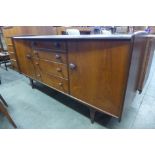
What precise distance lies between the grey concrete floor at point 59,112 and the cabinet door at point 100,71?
0.26 m

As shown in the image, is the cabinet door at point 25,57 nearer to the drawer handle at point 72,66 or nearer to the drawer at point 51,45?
the drawer at point 51,45

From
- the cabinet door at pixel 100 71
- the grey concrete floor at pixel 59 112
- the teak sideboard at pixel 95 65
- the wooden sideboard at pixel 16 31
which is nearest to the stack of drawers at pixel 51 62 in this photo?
the teak sideboard at pixel 95 65

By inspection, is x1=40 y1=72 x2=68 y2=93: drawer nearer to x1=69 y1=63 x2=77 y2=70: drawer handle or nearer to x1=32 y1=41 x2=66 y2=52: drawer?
x1=69 y1=63 x2=77 y2=70: drawer handle

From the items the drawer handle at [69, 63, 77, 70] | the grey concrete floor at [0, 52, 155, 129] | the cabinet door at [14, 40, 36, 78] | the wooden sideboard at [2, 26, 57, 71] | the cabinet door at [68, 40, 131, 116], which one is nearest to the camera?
the cabinet door at [68, 40, 131, 116]

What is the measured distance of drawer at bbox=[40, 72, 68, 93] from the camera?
1304 mm

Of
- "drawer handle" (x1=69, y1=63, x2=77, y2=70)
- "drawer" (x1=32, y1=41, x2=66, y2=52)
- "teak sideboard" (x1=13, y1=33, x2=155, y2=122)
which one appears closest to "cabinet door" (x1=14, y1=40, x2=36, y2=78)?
"teak sideboard" (x1=13, y1=33, x2=155, y2=122)

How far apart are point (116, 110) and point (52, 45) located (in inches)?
31.7

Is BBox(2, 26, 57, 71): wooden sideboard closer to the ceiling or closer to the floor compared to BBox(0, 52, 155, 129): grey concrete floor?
closer to the ceiling

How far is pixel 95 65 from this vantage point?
3.08 ft

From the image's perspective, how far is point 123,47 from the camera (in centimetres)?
75

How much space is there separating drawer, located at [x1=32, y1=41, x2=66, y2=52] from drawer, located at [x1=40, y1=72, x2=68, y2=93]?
1.02ft

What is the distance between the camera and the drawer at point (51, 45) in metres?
1.11

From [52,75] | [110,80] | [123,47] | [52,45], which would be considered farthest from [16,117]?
[123,47]

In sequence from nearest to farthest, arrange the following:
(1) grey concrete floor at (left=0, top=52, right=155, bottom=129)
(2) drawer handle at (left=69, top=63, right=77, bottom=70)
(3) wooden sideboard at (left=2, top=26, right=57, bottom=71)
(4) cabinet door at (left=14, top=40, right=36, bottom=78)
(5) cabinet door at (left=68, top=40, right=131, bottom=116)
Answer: (5) cabinet door at (left=68, top=40, right=131, bottom=116) < (2) drawer handle at (left=69, top=63, right=77, bottom=70) < (1) grey concrete floor at (left=0, top=52, right=155, bottom=129) < (4) cabinet door at (left=14, top=40, right=36, bottom=78) < (3) wooden sideboard at (left=2, top=26, right=57, bottom=71)
